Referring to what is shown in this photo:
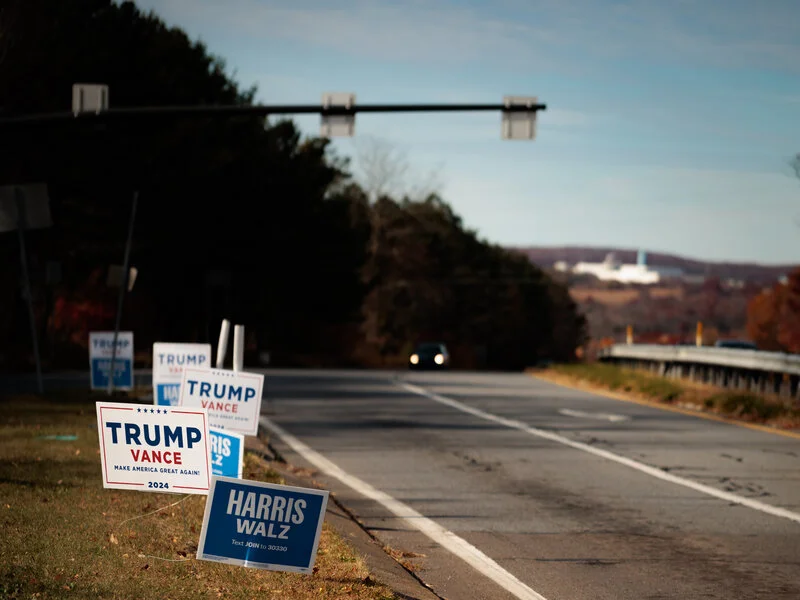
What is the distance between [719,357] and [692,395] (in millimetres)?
1578

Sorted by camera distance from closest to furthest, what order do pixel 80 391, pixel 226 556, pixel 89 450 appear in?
pixel 226 556, pixel 89 450, pixel 80 391

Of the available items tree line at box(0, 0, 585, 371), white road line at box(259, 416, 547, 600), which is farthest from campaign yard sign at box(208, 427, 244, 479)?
tree line at box(0, 0, 585, 371)

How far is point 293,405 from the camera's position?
27750 millimetres

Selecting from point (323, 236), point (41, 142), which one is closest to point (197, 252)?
point (323, 236)

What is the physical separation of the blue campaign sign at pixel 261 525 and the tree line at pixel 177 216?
26890 mm

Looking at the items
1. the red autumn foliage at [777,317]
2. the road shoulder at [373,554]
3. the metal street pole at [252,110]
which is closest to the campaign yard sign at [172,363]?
the road shoulder at [373,554]

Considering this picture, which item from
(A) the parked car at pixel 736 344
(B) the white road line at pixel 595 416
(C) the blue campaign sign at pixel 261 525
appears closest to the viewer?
(C) the blue campaign sign at pixel 261 525

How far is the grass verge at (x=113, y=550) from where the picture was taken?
8125 millimetres

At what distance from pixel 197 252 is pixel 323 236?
36.9 ft

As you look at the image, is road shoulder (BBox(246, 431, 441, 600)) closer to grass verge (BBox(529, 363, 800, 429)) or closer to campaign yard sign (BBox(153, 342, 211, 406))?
campaign yard sign (BBox(153, 342, 211, 406))

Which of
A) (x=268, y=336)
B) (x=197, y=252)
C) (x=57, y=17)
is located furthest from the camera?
(x=268, y=336)

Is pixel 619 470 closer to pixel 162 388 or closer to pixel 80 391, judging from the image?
pixel 162 388

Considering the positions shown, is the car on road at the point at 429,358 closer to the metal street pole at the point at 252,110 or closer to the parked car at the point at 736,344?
the parked car at the point at 736,344

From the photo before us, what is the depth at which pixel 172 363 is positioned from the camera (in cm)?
1708
